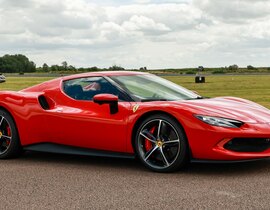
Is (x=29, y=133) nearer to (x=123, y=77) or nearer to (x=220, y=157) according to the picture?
(x=123, y=77)

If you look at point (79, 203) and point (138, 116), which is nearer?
point (79, 203)

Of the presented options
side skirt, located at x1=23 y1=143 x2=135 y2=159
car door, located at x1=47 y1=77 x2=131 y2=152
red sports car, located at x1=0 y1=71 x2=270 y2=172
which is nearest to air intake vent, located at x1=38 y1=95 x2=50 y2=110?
red sports car, located at x1=0 y1=71 x2=270 y2=172

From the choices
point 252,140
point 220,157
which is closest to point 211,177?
point 220,157

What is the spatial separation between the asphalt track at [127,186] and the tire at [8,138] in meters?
0.28

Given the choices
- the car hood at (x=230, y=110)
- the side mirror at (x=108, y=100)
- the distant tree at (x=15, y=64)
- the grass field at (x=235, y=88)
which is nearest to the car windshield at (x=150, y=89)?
the side mirror at (x=108, y=100)

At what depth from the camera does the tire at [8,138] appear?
7.22 meters

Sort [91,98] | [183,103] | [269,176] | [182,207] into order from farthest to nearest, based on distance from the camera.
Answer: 1. [91,98]
2. [183,103]
3. [269,176]
4. [182,207]

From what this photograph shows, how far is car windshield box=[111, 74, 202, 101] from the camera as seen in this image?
6.47 metres

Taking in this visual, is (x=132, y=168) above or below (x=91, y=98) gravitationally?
below

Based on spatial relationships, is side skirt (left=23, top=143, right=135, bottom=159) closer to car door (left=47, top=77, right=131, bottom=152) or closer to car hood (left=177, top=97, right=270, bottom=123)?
car door (left=47, top=77, right=131, bottom=152)

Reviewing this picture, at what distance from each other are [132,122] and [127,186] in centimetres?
101

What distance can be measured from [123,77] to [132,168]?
123 centimetres

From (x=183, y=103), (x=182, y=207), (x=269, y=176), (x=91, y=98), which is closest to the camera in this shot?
(x=182, y=207)

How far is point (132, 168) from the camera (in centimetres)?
637
